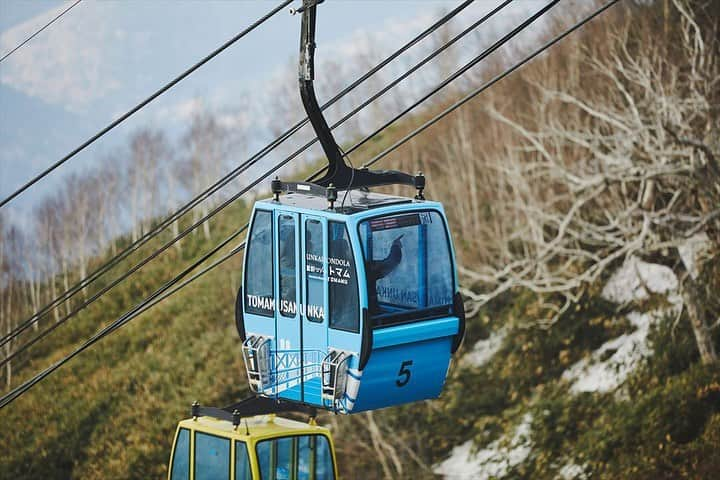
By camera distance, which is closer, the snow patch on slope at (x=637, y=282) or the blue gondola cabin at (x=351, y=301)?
the blue gondola cabin at (x=351, y=301)

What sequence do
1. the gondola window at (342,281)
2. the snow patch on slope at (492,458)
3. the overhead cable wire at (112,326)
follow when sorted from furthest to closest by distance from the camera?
the snow patch on slope at (492,458)
the overhead cable wire at (112,326)
the gondola window at (342,281)

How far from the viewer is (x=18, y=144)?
39094 mm

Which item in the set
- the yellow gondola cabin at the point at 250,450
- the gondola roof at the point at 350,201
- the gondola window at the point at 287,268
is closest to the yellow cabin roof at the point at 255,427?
the yellow gondola cabin at the point at 250,450

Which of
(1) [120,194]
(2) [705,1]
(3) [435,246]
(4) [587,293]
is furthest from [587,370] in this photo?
(1) [120,194]

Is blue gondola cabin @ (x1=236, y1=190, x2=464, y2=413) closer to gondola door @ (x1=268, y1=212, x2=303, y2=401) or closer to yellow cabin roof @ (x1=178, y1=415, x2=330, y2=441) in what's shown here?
A: gondola door @ (x1=268, y1=212, x2=303, y2=401)

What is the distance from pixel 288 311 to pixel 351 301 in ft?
2.58

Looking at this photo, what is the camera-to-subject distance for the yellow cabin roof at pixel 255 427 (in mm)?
12188

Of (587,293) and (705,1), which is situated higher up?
(705,1)

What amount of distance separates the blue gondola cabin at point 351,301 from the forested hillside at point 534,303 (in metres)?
8.99

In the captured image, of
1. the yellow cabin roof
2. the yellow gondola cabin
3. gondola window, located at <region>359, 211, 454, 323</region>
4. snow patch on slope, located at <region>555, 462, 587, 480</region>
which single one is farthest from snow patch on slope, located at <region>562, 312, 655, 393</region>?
gondola window, located at <region>359, 211, 454, 323</region>

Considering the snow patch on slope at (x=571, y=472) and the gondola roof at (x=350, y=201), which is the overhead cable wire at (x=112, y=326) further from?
the snow patch on slope at (x=571, y=472)

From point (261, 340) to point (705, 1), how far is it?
14606 millimetres

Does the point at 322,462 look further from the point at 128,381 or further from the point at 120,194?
the point at 120,194

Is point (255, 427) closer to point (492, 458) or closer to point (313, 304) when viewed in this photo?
point (313, 304)
